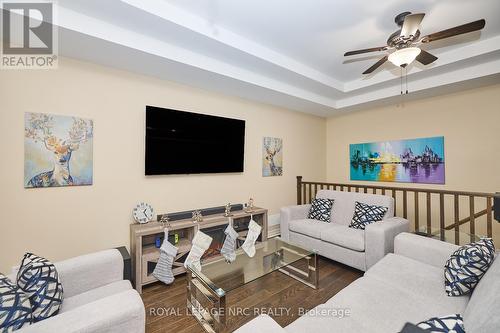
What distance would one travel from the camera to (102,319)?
3.61 feet

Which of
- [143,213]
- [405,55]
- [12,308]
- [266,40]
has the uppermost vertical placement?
[266,40]

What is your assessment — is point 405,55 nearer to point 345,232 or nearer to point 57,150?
point 345,232

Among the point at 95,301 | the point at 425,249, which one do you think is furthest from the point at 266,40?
the point at 95,301

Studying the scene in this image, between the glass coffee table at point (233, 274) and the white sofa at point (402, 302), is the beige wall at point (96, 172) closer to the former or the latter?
the glass coffee table at point (233, 274)

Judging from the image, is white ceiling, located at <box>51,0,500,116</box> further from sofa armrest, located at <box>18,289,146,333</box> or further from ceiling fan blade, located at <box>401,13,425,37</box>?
sofa armrest, located at <box>18,289,146,333</box>

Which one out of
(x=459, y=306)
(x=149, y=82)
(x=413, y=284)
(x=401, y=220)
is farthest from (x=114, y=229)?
(x=401, y=220)

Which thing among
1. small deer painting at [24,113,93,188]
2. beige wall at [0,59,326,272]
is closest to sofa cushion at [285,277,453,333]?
beige wall at [0,59,326,272]

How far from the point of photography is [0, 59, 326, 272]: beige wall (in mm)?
1981

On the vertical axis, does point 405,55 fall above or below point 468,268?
above

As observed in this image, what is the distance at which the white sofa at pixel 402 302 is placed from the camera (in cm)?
100

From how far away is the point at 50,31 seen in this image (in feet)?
6.03

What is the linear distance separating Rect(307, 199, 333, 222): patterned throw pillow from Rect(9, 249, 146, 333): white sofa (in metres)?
2.57

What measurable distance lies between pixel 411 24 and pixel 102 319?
9.08 ft

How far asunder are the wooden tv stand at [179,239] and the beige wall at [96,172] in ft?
0.87
